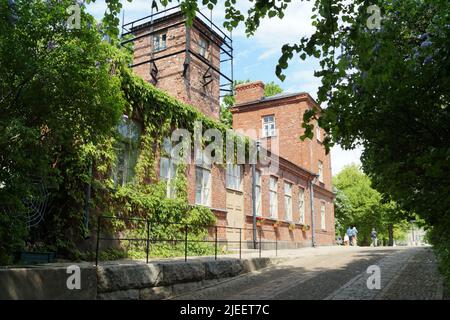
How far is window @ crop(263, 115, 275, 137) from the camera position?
27.8m

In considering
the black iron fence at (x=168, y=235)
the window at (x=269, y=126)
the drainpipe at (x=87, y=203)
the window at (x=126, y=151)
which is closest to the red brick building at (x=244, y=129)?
the window at (x=269, y=126)

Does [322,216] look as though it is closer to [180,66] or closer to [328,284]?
[180,66]

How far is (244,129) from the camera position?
1118 inches

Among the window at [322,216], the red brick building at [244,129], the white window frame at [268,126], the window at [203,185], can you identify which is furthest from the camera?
the window at [322,216]

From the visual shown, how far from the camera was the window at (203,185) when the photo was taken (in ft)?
50.4

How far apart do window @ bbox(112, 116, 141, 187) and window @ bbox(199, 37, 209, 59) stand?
9747 millimetres

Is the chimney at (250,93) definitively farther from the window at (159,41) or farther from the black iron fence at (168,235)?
the black iron fence at (168,235)

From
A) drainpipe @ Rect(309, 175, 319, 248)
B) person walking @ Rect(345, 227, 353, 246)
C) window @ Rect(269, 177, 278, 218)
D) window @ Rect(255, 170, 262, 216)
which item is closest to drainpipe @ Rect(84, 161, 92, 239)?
window @ Rect(255, 170, 262, 216)

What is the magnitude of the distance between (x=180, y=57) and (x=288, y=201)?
9.79 meters

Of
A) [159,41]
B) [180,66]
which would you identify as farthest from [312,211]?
[159,41]

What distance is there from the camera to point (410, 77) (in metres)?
4.88

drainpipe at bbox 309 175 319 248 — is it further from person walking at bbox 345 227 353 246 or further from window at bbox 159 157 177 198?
window at bbox 159 157 177 198

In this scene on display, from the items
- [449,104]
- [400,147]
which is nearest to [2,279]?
[400,147]
